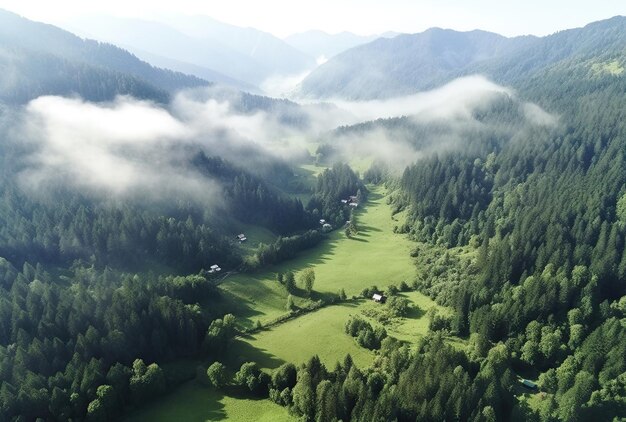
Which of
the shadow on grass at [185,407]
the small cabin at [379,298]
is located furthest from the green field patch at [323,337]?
the shadow on grass at [185,407]

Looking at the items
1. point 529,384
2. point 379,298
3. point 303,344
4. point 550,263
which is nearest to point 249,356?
point 303,344

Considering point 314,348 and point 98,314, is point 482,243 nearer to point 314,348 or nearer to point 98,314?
point 314,348

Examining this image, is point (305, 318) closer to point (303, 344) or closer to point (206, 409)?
point (303, 344)

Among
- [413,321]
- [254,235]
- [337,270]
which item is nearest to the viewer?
[413,321]

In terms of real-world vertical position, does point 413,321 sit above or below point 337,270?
above

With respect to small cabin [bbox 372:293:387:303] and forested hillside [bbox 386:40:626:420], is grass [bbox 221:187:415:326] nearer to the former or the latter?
small cabin [bbox 372:293:387:303]

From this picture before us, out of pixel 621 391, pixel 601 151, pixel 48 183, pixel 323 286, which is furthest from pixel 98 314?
pixel 601 151
